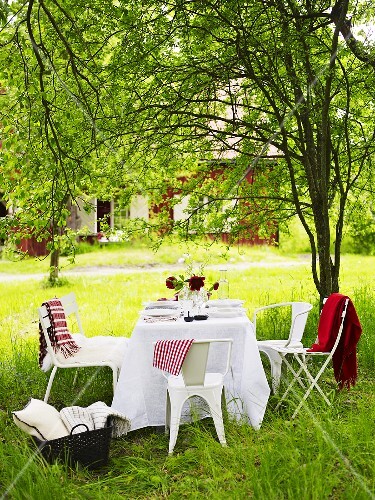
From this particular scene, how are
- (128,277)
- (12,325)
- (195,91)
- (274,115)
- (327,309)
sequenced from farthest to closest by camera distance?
1. (128,277)
2. (12,325)
3. (274,115)
4. (195,91)
5. (327,309)

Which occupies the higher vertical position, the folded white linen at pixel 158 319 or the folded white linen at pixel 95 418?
the folded white linen at pixel 158 319

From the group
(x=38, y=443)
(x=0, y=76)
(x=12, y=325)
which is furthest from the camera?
(x=12, y=325)

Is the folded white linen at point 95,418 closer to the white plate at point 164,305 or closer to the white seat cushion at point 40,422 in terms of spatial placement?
the white seat cushion at point 40,422

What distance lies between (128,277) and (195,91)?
9.24 meters

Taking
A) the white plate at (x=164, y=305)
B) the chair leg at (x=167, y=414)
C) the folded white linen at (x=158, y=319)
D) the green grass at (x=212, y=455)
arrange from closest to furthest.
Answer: the green grass at (x=212, y=455)
the chair leg at (x=167, y=414)
the folded white linen at (x=158, y=319)
the white plate at (x=164, y=305)

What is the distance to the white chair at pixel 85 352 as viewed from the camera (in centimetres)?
571

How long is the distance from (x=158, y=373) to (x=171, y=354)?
1.81 feet

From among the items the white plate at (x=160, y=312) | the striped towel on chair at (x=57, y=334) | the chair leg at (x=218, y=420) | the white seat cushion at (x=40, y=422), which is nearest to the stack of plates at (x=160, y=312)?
the white plate at (x=160, y=312)

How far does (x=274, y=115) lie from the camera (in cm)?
843

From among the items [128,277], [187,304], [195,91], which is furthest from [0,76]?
[128,277]

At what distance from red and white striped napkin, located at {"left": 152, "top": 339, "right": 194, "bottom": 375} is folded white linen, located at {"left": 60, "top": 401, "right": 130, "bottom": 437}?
1.51 ft

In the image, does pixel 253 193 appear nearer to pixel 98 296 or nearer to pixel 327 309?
pixel 327 309

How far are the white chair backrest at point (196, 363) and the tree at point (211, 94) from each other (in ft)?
5.97

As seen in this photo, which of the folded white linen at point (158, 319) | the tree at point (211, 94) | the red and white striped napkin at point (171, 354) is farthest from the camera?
the tree at point (211, 94)
